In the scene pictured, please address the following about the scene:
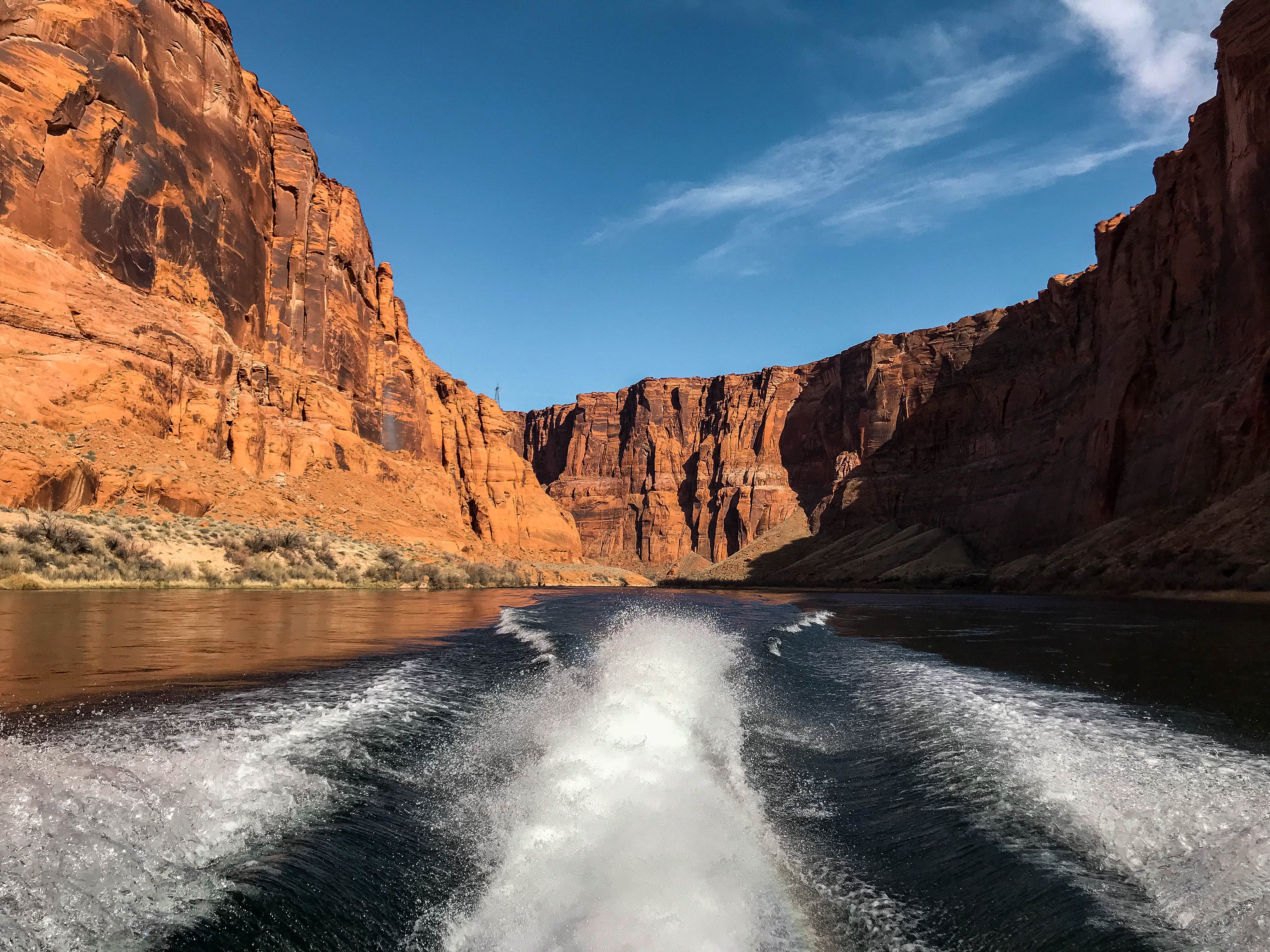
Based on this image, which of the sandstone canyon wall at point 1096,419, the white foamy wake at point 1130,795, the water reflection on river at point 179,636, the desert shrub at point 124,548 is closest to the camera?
the white foamy wake at point 1130,795

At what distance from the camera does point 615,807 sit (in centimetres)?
523

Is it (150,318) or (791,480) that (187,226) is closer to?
(150,318)

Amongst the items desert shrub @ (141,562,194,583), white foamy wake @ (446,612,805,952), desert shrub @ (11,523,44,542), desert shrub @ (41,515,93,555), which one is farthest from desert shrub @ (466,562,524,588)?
white foamy wake @ (446,612,805,952)

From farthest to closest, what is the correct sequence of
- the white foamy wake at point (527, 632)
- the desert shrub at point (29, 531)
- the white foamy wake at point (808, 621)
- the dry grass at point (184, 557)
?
the desert shrub at point (29, 531), the dry grass at point (184, 557), the white foamy wake at point (808, 621), the white foamy wake at point (527, 632)

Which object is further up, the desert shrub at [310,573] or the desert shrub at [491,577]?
the desert shrub at [310,573]

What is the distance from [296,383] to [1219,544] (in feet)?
182

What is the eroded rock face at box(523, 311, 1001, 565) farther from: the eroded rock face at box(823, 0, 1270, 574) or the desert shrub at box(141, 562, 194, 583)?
the desert shrub at box(141, 562, 194, 583)

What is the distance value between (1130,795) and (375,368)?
7196cm

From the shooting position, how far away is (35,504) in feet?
86.4

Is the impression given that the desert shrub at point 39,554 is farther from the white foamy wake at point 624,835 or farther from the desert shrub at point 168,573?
the white foamy wake at point 624,835

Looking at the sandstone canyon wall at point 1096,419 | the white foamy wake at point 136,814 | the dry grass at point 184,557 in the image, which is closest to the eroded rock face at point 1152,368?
the sandstone canyon wall at point 1096,419

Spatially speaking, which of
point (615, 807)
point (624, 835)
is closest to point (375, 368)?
point (615, 807)

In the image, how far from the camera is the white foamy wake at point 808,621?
1898 centimetres

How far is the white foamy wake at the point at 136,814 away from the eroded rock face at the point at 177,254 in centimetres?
3252
